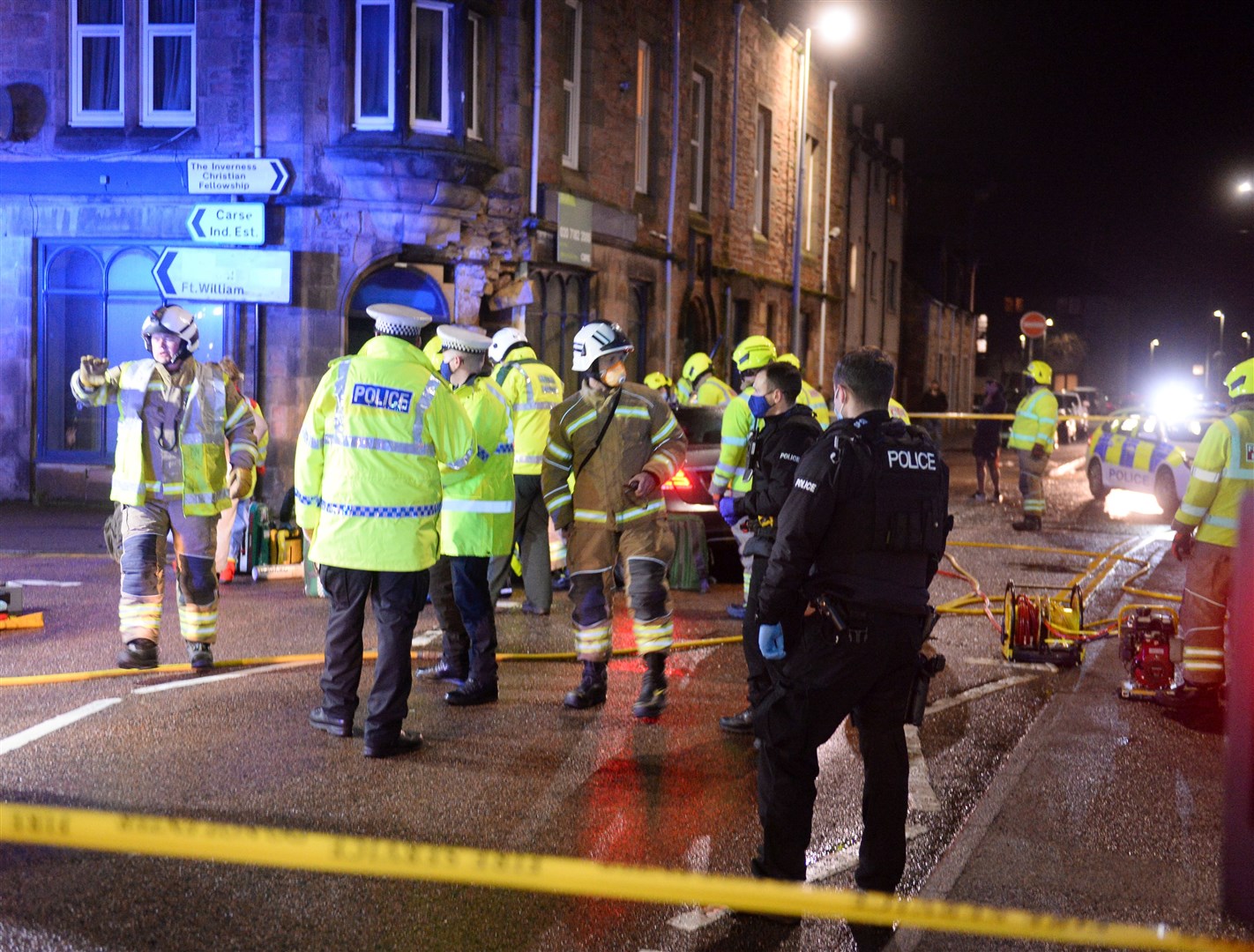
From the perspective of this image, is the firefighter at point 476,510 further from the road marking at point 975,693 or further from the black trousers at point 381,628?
the road marking at point 975,693

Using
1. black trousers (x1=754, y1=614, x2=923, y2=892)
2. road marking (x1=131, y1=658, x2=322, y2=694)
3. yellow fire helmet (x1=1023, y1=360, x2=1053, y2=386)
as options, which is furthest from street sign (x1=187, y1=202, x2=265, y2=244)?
black trousers (x1=754, y1=614, x2=923, y2=892)

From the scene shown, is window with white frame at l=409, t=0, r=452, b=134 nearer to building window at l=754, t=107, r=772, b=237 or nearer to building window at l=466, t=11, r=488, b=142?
building window at l=466, t=11, r=488, b=142

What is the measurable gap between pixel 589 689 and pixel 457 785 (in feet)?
5.32

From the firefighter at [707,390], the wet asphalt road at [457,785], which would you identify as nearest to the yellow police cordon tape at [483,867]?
the wet asphalt road at [457,785]

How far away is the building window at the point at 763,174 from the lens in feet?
97.7

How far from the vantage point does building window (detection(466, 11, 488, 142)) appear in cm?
1791

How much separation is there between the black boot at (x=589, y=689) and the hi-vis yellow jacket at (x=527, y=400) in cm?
290

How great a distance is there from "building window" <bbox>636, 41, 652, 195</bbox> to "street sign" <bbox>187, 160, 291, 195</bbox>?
25.6 feet

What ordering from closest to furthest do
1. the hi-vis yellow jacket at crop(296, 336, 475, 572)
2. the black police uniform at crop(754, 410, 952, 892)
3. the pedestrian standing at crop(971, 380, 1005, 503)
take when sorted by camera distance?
the black police uniform at crop(754, 410, 952, 892)
the hi-vis yellow jacket at crop(296, 336, 475, 572)
the pedestrian standing at crop(971, 380, 1005, 503)

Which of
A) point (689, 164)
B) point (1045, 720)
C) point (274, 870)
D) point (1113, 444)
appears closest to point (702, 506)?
point (1045, 720)

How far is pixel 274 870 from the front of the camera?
4914 millimetres

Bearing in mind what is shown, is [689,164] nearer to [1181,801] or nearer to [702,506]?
[702,506]

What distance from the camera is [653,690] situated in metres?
7.39

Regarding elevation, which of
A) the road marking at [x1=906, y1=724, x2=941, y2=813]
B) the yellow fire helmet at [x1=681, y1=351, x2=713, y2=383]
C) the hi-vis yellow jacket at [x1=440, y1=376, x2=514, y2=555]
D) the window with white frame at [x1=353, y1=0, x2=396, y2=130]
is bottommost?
the road marking at [x1=906, y1=724, x2=941, y2=813]
